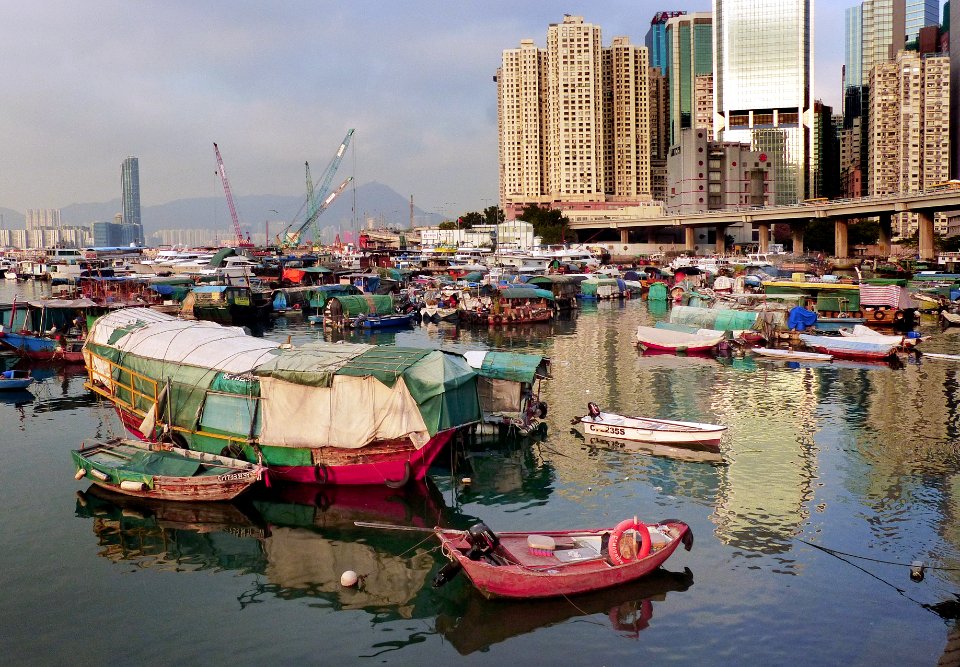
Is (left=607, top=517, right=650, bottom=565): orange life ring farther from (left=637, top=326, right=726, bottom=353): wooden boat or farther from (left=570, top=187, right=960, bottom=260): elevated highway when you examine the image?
(left=570, top=187, right=960, bottom=260): elevated highway

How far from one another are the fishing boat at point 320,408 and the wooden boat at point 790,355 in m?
27.9

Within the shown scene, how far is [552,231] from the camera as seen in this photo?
149m

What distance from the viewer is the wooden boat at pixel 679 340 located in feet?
159

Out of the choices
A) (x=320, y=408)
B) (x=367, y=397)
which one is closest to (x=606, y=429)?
(x=367, y=397)

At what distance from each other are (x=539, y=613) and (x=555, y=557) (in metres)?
1.34

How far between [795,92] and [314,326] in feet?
563

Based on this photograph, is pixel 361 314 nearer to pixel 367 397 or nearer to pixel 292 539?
pixel 367 397

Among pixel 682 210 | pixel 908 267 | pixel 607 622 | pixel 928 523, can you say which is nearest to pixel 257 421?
pixel 607 622

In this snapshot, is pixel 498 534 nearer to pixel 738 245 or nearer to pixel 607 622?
pixel 607 622

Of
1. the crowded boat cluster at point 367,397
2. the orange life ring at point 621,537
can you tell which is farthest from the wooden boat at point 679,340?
the orange life ring at point 621,537

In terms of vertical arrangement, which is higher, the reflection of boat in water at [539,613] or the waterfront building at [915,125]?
the waterfront building at [915,125]

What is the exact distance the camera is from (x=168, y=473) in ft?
73.7

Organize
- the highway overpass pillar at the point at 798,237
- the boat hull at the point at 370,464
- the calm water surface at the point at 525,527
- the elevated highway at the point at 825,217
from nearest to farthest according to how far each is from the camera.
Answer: the calm water surface at the point at 525,527 → the boat hull at the point at 370,464 → the elevated highway at the point at 825,217 → the highway overpass pillar at the point at 798,237

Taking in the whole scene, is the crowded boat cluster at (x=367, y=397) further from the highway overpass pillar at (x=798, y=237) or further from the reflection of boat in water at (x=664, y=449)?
the highway overpass pillar at (x=798, y=237)
